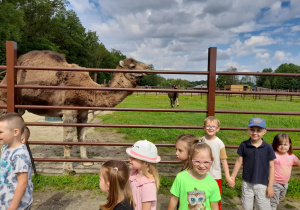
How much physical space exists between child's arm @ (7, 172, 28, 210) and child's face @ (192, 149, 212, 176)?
1.49 meters

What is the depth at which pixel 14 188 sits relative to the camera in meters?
2.11

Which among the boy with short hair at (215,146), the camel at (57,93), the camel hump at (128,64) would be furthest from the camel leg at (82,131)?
the boy with short hair at (215,146)

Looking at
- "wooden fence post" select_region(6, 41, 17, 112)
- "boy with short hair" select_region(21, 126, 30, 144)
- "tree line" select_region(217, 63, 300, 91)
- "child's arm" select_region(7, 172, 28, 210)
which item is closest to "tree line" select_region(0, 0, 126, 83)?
"wooden fence post" select_region(6, 41, 17, 112)

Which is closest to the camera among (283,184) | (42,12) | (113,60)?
(283,184)

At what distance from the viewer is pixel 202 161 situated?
2.07 meters

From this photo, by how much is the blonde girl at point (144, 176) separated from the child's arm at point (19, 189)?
929 millimetres

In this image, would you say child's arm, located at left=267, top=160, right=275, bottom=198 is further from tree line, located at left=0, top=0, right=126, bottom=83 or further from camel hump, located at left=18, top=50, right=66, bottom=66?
tree line, located at left=0, top=0, right=126, bottom=83

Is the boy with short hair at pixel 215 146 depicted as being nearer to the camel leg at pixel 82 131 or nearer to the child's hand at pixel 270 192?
the child's hand at pixel 270 192

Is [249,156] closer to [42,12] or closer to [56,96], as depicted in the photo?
[56,96]

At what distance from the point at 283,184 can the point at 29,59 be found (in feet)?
16.5

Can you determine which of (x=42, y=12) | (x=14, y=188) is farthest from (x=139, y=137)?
(x=42, y=12)

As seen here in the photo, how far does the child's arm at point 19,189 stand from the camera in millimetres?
2043

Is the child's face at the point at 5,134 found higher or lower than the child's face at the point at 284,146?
higher

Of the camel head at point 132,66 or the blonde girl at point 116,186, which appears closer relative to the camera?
the blonde girl at point 116,186
